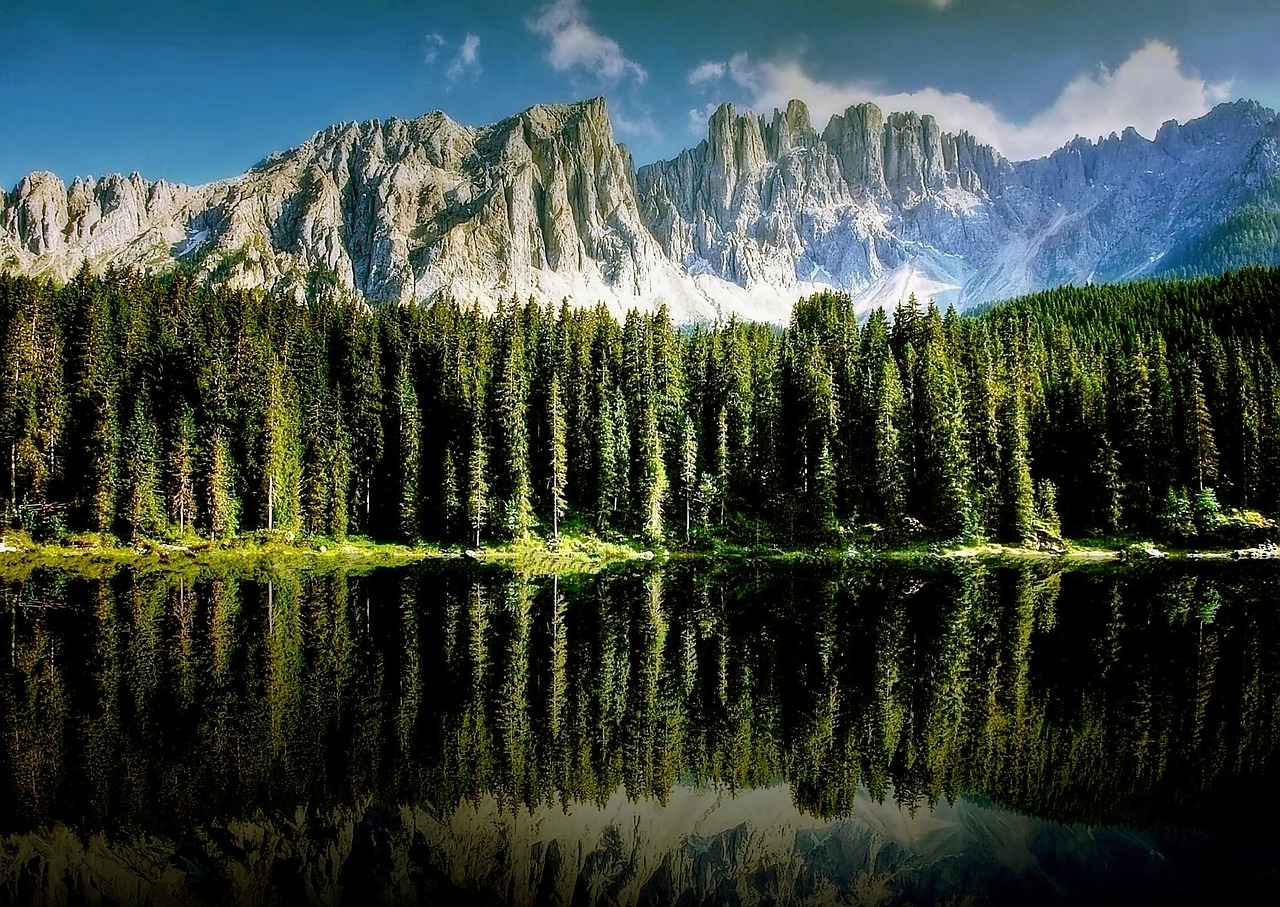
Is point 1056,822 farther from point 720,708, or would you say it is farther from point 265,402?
point 265,402

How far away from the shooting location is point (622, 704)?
23.4m

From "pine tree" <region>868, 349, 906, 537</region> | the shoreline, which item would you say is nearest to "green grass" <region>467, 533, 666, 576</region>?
the shoreline

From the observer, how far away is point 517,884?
1355 cm

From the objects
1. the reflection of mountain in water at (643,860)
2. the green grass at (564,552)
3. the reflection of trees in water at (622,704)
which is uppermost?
the green grass at (564,552)

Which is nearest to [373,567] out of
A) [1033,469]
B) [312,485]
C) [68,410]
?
[312,485]

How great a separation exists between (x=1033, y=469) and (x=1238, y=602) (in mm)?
40048

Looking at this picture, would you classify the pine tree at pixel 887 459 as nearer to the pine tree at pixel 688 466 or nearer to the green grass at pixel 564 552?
the pine tree at pixel 688 466

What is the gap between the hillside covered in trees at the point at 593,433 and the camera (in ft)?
241

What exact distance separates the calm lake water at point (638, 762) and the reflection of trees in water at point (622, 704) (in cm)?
11

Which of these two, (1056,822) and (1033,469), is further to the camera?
(1033,469)

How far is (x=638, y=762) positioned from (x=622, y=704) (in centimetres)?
465

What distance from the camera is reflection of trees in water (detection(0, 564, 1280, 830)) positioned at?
17.2 meters

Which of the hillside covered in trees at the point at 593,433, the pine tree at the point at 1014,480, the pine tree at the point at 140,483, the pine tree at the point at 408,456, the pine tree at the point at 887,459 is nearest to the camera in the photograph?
the pine tree at the point at 140,483

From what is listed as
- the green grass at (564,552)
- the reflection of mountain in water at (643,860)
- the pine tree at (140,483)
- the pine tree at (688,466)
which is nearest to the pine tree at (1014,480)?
the pine tree at (688,466)
